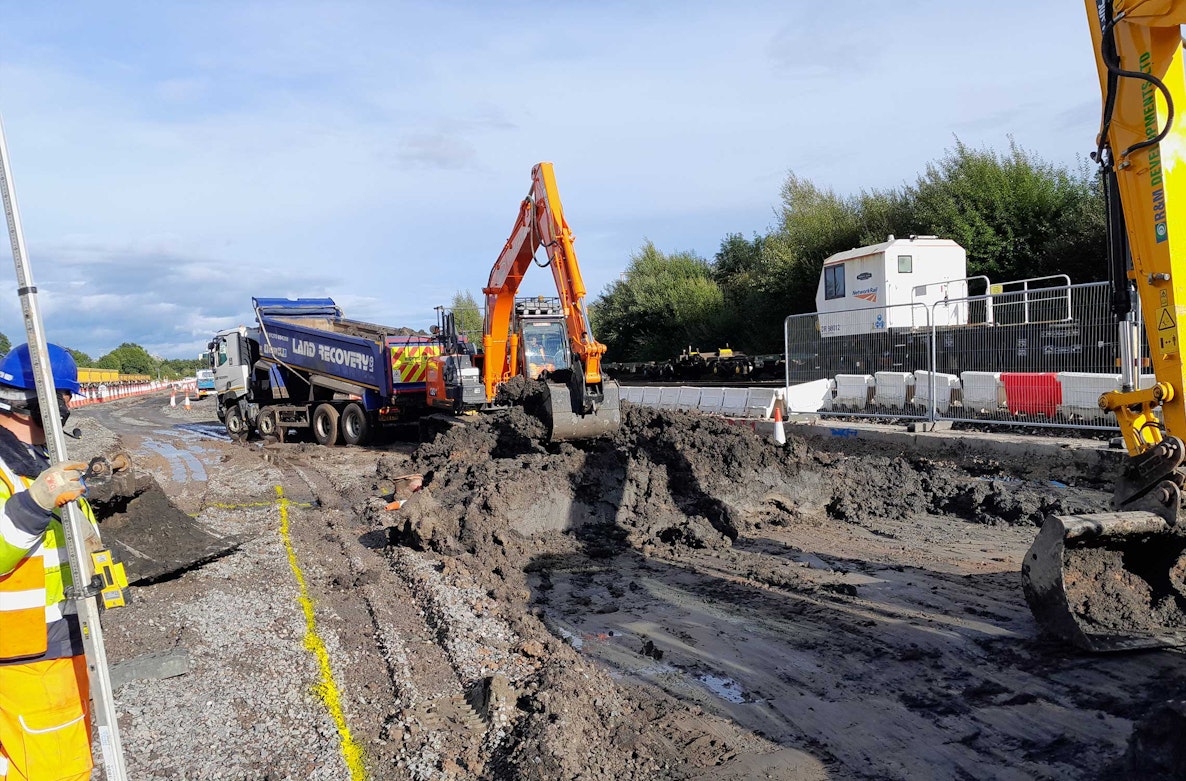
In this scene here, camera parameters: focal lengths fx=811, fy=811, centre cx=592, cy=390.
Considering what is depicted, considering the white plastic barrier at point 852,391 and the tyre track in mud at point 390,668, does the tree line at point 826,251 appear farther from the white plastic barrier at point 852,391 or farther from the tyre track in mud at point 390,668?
the tyre track in mud at point 390,668

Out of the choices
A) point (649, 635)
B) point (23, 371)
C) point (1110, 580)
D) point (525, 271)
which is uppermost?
point (525, 271)

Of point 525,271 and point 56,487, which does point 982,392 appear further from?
point 56,487

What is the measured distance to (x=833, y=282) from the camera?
21641 mm

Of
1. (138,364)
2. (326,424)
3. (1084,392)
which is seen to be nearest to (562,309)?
(1084,392)

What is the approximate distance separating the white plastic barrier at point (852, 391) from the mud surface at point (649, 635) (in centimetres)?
410

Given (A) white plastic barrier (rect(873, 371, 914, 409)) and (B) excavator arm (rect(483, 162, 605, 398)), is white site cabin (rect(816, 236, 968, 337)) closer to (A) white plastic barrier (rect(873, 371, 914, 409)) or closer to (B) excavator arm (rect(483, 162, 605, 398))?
(A) white plastic barrier (rect(873, 371, 914, 409))

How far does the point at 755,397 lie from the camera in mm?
15000

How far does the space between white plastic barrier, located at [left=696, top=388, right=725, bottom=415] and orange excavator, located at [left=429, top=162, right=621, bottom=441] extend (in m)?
3.46

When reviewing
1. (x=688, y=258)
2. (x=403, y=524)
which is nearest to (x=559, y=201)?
(x=403, y=524)

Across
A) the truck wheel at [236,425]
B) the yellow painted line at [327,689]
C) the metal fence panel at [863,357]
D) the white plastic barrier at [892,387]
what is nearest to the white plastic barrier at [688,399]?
the metal fence panel at [863,357]

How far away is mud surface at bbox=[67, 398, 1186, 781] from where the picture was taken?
3.64 meters

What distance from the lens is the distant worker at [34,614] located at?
2.42m

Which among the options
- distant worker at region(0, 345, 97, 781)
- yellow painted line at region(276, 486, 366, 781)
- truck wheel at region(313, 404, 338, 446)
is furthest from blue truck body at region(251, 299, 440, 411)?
distant worker at region(0, 345, 97, 781)

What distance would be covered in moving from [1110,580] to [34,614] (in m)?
5.20
